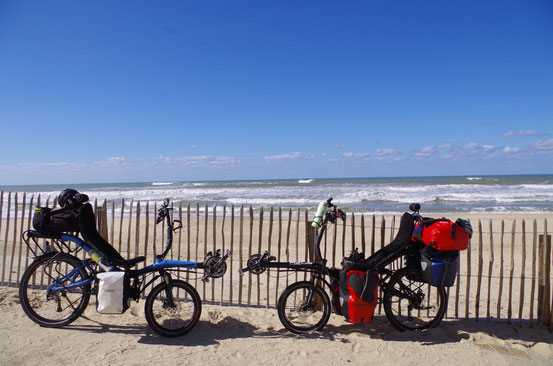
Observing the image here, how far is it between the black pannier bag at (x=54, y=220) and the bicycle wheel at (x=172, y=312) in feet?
4.30

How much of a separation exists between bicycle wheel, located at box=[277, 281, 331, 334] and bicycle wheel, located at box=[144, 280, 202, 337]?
40.2 inches

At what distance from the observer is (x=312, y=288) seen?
13.6 feet

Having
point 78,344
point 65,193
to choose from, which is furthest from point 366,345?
point 65,193

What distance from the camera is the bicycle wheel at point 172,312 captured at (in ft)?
12.8

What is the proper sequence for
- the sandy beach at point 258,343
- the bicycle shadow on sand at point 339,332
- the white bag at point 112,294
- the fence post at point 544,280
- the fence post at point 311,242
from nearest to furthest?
the sandy beach at point 258,343
the white bag at point 112,294
the bicycle shadow on sand at point 339,332
the fence post at point 544,280
the fence post at point 311,242

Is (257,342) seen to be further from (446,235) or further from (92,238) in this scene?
(446,235)

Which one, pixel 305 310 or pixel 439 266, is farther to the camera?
pixel 305 310

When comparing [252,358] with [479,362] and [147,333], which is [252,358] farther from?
[479,362]

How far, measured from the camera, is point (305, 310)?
4.20m

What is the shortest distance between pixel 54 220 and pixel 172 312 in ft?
5.86

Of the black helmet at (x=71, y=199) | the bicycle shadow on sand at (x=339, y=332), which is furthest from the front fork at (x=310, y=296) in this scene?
the black helmet at (x=71, y=199)

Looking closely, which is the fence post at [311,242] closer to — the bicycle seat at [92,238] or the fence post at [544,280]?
the bicycle seat at [92,238]

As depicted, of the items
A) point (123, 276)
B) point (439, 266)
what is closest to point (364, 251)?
point (439, 266)

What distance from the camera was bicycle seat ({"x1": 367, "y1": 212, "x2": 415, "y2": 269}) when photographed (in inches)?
160
